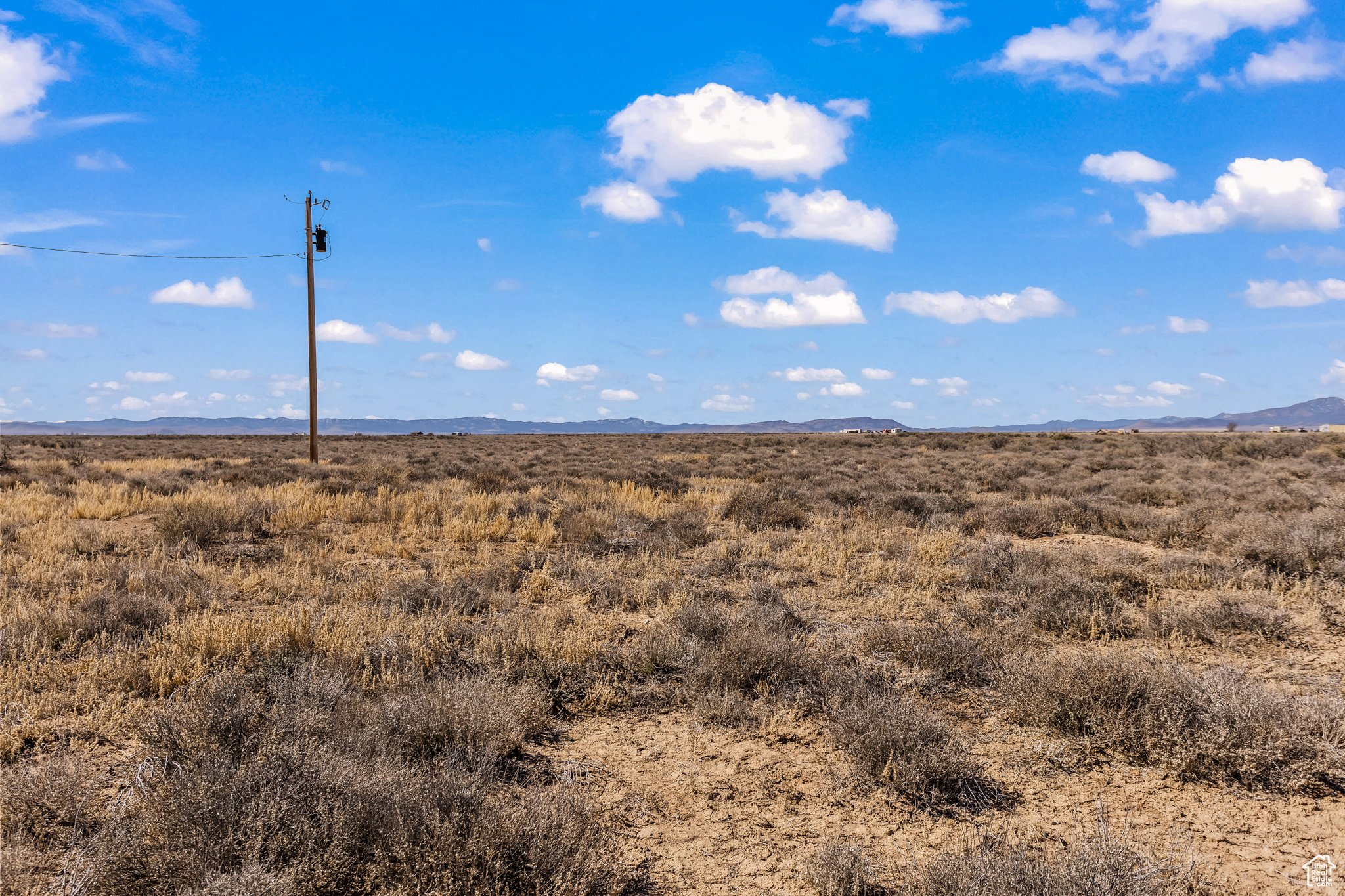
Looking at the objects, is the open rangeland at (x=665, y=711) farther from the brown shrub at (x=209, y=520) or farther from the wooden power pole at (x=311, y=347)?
the wooden power pole at (x=311, y=347)

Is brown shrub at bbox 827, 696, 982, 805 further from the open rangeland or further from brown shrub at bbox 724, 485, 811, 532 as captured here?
brown shrub at bbox 724, 485, 811, 532

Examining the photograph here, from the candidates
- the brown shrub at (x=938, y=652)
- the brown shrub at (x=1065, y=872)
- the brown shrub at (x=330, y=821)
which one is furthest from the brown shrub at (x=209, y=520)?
the brown shrub at (x=1065, y=872)

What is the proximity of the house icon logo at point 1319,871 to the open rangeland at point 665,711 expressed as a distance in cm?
5

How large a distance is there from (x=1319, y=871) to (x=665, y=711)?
11.8ft

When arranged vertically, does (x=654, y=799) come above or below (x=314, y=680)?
below

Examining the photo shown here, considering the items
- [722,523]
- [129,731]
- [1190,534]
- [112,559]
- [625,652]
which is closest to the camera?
[129,731]

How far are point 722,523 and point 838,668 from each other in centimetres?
763

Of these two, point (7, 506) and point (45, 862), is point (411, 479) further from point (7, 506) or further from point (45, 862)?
point (45, 862)

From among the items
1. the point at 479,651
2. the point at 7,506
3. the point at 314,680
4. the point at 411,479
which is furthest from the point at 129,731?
the point at 411,479

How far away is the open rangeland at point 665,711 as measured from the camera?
2.89 metres

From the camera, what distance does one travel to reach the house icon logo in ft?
10.0

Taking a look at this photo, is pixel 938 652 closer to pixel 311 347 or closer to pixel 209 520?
pixel 209 520

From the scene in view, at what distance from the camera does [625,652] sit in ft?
18.8

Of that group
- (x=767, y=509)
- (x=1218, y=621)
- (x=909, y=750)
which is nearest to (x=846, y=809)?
(x=909, y=750)
